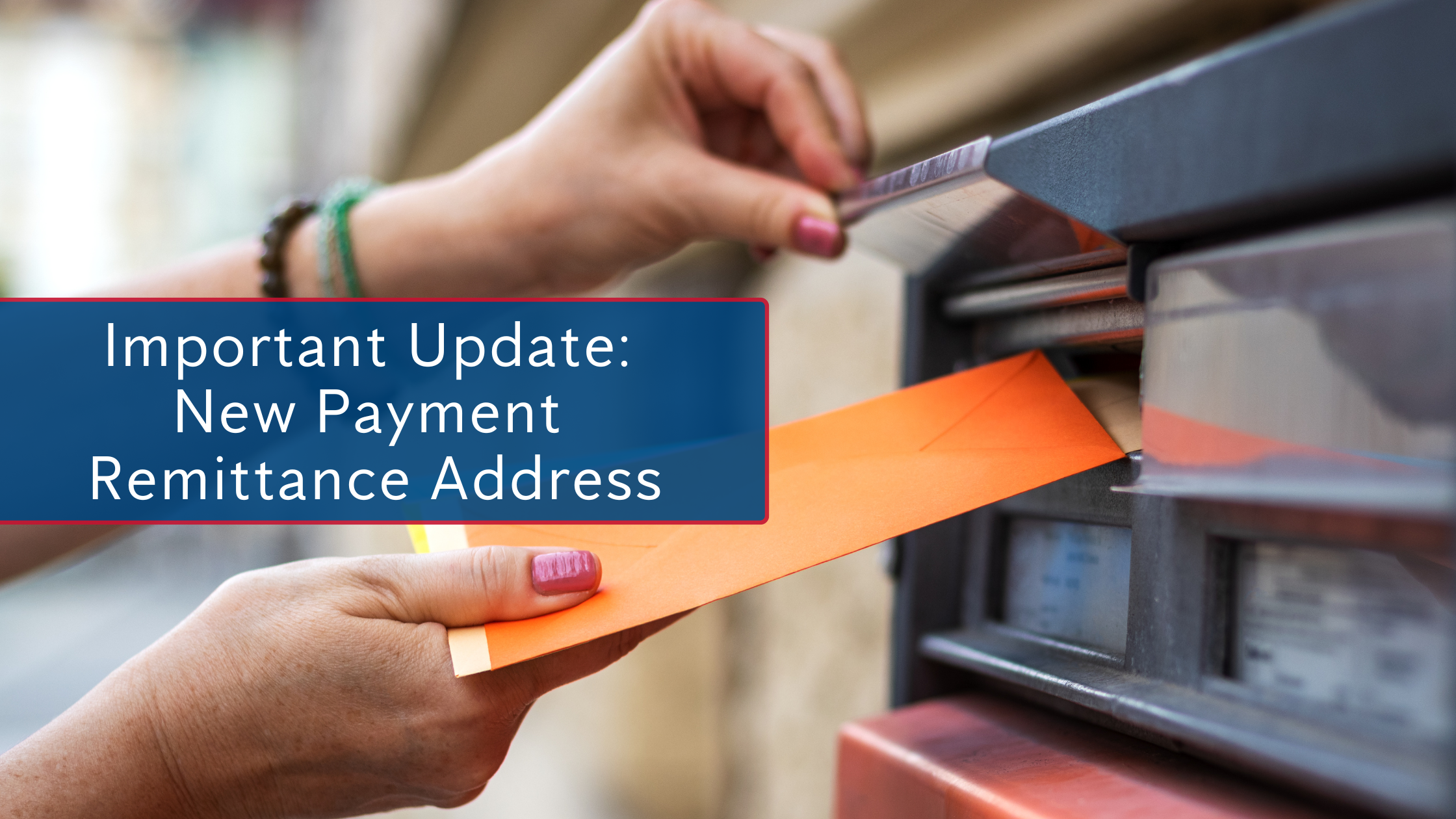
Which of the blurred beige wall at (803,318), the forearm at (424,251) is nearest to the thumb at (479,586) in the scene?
the forearm at (424,251)

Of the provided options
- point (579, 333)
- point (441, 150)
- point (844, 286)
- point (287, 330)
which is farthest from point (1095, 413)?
point (441, 150)

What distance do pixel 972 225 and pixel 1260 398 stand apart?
7.3 inches

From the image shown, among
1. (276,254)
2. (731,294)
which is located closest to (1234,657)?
(276,254)

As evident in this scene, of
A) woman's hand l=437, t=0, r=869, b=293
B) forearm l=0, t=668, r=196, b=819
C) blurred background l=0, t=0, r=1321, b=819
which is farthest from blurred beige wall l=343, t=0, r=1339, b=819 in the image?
forearm l=0, t=668, r=196, b=819

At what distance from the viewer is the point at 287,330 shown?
93 cm

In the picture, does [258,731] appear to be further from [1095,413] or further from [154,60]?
[154,60]

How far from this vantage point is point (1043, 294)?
0.49 metres

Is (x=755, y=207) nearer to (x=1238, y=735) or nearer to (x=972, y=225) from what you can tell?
(x=972, y=225)

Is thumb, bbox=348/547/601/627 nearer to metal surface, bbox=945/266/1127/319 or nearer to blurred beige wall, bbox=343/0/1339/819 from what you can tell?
metal surface, bbox=945/266/1127/319

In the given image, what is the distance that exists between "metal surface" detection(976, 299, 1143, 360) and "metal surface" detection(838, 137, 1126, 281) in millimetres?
22

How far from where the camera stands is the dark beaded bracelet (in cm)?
92

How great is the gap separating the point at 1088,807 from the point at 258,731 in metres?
0.38

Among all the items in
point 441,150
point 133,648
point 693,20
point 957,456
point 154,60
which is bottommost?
point 133,648

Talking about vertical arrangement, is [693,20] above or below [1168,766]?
above
